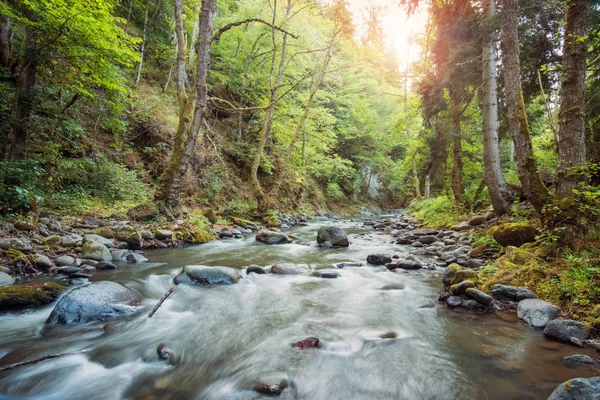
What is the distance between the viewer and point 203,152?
1384 centimetres

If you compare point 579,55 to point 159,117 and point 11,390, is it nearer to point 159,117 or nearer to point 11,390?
point 11,390

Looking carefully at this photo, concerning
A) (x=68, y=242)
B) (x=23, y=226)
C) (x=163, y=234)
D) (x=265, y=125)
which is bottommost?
(x=163, y=234)

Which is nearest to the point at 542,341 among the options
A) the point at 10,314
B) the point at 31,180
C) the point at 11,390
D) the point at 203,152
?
the point at 11,390

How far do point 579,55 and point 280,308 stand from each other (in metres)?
5.54

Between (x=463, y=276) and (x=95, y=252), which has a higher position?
(x=95, y=252)

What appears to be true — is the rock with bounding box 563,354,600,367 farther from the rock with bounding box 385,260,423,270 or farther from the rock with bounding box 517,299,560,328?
the rock with bounding box 385,260,423,270

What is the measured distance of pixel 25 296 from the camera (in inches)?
141

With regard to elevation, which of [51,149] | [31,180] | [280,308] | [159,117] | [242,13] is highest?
[242,13]

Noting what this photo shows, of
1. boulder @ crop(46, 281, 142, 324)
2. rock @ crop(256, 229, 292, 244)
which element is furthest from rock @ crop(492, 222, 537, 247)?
boulder @ crop(46, 281, 142, 324)

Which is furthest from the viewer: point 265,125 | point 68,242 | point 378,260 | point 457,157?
point 265,125

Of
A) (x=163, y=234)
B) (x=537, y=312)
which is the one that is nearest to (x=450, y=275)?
(x=537, y=312)

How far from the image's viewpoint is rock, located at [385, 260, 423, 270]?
19.7 feet

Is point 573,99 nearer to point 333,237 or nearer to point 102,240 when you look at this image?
point 333,237

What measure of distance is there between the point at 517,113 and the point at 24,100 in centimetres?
967
